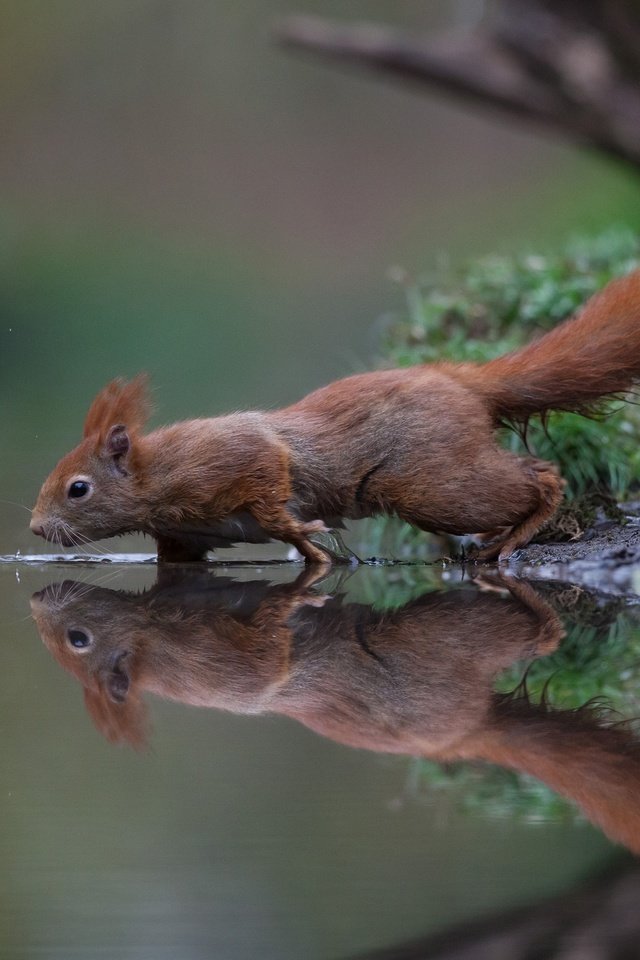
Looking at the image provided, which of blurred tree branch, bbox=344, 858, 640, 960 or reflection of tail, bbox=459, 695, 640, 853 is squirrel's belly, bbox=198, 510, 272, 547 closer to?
reflection of tail, bbox=459, 695, 640, 853

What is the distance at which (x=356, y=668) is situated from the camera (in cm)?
249

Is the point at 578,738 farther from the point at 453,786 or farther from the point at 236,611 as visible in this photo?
the point at 236,611

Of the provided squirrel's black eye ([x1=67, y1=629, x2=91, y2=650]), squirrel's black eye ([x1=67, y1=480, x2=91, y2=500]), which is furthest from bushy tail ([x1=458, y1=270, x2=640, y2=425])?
squirrel's black eye ([x1=67, y1=629, x2=91, y2=650])

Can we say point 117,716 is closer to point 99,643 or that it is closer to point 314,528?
point 99,643

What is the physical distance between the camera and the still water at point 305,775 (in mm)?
1371

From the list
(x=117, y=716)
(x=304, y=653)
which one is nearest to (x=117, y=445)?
(x=304, y=653)

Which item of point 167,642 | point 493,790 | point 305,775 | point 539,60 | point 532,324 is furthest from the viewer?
point 539,60

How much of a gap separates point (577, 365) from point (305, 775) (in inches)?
100

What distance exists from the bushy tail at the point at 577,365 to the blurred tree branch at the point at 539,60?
5351 millimetres

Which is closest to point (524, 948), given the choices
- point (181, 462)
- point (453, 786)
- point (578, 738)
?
point (453, 786)

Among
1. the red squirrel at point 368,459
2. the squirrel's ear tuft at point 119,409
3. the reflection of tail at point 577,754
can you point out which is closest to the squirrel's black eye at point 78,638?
the red squirrel at point 368,459

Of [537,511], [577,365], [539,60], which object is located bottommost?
[537,511]

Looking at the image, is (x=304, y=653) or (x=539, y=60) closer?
(x=304, y=653)

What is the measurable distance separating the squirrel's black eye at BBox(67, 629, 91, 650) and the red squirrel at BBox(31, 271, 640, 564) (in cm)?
104
